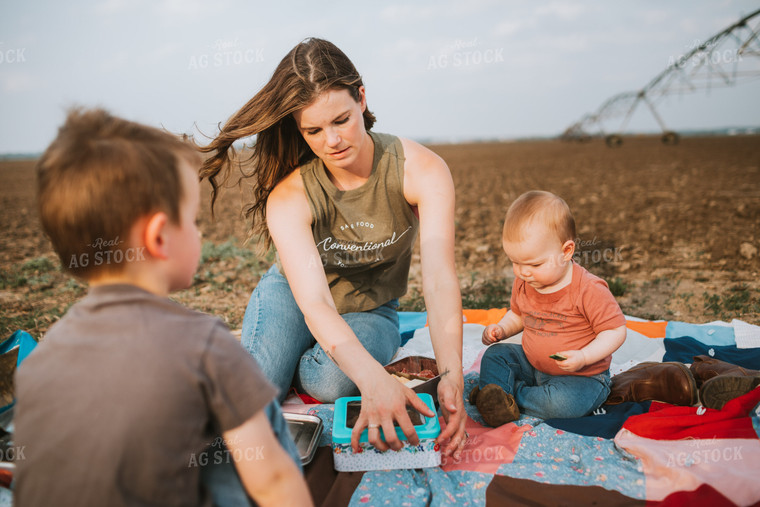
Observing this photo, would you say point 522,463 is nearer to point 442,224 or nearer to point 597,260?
point 442,224

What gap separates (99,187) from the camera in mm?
1216

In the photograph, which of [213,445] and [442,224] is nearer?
[213,445]

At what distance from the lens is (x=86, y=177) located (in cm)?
121

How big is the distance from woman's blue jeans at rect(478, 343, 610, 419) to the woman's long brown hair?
62.7 inches

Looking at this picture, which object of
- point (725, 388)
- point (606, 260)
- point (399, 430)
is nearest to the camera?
point (399, 430)

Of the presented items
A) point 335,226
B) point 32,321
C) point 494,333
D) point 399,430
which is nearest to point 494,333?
point 494,333

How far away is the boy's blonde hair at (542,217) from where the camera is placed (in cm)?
249

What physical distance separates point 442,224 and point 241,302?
323 centimetres

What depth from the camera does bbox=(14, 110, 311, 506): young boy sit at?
114 centimetres

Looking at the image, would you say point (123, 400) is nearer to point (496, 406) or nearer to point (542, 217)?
point (496, 406)

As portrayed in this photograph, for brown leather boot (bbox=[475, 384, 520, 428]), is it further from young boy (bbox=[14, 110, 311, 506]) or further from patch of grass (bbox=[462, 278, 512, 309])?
patch of grass (bbox=[462, 278, 512, 309])

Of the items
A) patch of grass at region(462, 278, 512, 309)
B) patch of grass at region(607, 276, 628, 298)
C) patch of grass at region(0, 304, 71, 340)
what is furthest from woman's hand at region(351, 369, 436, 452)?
patch of grass at region(0, 304, 71, 340)

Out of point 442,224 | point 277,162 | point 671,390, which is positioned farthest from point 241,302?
point 671,390

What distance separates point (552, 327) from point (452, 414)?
2.69ft
